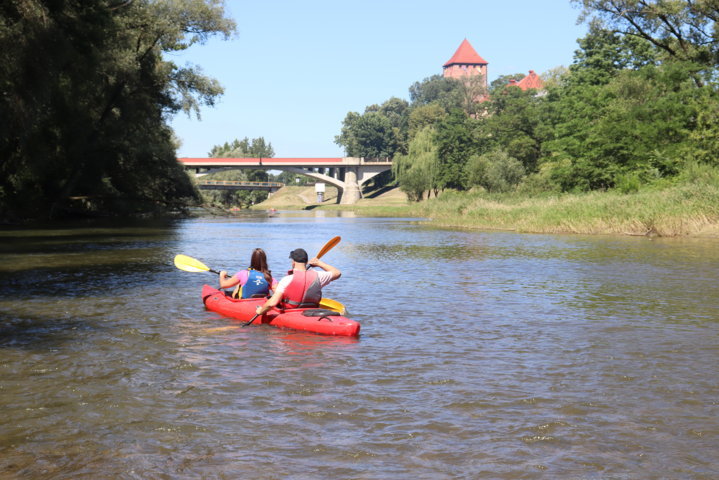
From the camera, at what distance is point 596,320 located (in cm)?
1049

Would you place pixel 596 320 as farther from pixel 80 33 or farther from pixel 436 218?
pixel 436 218

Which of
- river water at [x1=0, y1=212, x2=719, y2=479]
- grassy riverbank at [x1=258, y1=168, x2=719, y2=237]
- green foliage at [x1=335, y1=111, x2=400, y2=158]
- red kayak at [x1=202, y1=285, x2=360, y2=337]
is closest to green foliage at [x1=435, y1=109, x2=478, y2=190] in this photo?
grassy riverbank at [x1=258, y1=168, x2=719, y2=237]

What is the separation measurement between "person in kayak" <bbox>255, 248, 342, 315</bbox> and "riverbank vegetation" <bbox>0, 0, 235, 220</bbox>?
46.8 feet

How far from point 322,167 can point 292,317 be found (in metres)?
97.4

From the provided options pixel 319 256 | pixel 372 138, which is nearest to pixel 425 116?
pixel 372 138

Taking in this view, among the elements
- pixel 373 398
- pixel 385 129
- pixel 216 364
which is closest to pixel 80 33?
pixel 216 364

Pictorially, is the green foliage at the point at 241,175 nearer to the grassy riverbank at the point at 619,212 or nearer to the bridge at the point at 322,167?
the bridge at the point at 322,167

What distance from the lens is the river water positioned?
4.89 m

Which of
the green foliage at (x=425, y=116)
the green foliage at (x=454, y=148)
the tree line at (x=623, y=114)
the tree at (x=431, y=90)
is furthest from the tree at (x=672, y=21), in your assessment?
the tree at (x=431, y=90)

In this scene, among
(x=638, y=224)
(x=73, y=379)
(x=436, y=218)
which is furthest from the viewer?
(x=436, y=218)

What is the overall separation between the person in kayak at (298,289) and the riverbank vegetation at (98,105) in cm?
1427

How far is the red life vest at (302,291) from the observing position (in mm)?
9753

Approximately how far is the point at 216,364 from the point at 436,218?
41.3 meters

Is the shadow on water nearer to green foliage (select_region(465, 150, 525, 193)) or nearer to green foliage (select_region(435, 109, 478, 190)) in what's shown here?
green foliage (select_region(465, 150, 525, 193))
